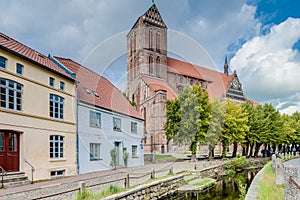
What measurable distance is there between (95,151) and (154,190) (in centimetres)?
819

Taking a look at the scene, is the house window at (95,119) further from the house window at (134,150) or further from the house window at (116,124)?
the house window at (134,150)

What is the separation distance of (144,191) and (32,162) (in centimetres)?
625

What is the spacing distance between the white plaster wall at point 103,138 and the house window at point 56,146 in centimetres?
166

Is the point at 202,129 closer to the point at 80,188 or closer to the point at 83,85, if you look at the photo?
the point at 83,85

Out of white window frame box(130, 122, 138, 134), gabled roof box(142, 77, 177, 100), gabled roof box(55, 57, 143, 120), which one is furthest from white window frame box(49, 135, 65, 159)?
gabled roof box(142, 77, 177, 100)

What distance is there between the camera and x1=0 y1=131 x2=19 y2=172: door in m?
12.4

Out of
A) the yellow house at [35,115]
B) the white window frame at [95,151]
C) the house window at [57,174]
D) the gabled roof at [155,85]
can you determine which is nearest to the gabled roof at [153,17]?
the gabled roof at [155,85]

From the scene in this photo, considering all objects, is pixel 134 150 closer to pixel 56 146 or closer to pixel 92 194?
pixel 56 146

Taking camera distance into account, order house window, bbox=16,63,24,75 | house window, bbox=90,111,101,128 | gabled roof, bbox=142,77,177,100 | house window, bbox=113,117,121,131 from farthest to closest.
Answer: gabled roof, bbox=142,77,177,100 < house window, bbox=113,117,121,131 < house window, bbox=90,111,101,128 < house window, bbox=16,63,24,75

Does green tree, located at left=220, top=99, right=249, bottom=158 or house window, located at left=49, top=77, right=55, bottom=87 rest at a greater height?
house window, located at left=49, top=77, right=55, bottom=87

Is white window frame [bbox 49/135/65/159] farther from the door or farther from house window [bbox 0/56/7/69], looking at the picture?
house window [bbox 0/56/7/69]

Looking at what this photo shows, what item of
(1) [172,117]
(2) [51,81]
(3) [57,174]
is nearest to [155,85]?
(1) [172,117]

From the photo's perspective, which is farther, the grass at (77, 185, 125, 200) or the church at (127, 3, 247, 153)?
the church at (127, 3, 247, 153)

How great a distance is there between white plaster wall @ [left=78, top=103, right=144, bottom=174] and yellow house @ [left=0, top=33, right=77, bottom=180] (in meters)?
0.88
